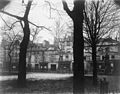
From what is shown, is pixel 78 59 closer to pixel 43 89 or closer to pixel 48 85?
pixel 43 89

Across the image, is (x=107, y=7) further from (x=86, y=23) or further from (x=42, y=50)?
(x=42, y=50)

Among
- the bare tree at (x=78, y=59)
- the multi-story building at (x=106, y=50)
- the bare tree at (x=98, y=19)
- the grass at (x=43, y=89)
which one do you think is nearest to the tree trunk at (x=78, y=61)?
the bare tree at (x=78, y=59)

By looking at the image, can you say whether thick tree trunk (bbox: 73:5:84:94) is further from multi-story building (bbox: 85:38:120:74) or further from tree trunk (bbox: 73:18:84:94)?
multi-story building (bbox: 85:38:120:74)

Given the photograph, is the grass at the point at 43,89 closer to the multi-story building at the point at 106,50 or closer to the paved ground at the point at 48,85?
the paved ground at the point at 48,85

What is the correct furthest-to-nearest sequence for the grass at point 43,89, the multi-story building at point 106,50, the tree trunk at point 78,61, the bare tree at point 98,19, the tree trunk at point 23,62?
1. the multi-story building at point 106,50
2. the bare tree at point 98,19
3. the tree trunk at point 23,62
4. the grass at point 43,89
5. the tree trunk at point 78,61

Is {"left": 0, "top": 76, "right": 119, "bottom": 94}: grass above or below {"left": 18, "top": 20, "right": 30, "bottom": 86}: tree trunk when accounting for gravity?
below

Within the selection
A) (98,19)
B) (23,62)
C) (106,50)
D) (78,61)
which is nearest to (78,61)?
(78,61)

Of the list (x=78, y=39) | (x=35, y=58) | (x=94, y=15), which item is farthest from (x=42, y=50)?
(x=78, y=39)

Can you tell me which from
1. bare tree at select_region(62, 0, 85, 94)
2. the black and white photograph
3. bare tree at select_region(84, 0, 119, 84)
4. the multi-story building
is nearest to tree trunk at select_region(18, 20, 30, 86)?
the black and white photograph

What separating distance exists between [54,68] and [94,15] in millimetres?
43571

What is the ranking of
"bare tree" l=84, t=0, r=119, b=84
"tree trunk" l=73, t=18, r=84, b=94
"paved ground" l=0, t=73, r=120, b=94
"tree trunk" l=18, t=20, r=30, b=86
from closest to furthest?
"tree trunk" l=73, t=18, r=84, b=94 → "paved ground" l=0, t=73, r=120, b=94 → "tree trunk" l=18, t=20, r=30, b=86 → "bare tree" l=84, t=0, r=119, b=84

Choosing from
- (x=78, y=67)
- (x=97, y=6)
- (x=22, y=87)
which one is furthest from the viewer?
(x=97, y=6)

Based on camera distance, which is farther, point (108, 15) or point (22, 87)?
point (108, 15)

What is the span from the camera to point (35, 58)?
61.7 meters
